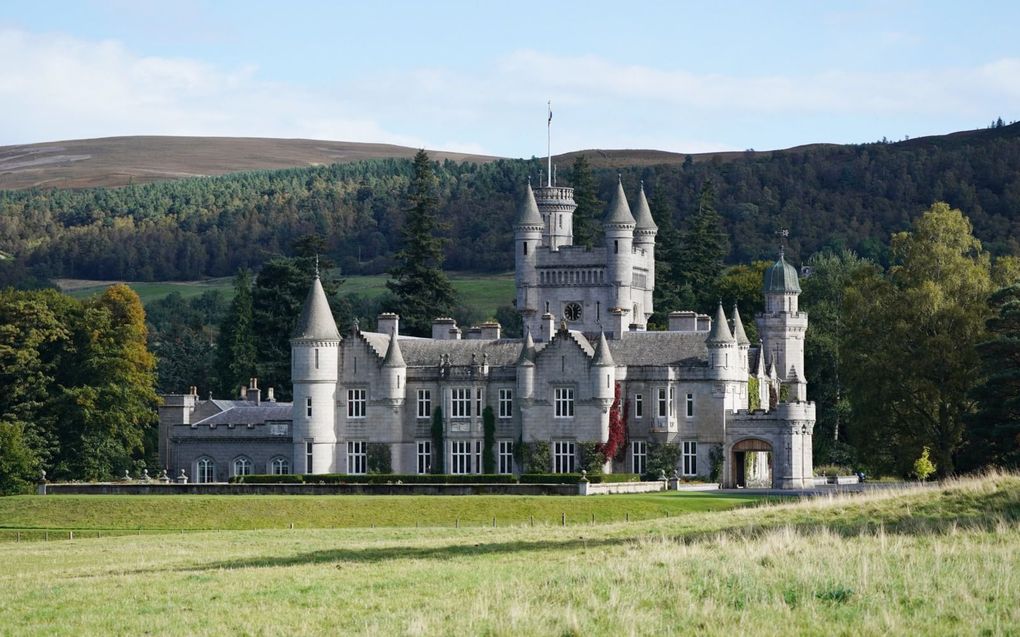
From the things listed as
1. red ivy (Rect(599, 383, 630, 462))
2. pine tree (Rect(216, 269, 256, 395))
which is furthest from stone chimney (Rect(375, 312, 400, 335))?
pine tree (Rect(216, 269, 256, 395))

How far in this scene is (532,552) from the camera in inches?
1299

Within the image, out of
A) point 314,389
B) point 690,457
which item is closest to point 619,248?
point 690,457

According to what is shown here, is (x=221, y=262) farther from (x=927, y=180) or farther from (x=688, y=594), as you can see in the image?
(x=688, y=594)

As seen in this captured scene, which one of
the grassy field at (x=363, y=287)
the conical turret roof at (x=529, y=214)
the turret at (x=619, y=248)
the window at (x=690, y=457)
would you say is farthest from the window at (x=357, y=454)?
the grassy field at (x=363, y=287)

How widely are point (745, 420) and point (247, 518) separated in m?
19.4

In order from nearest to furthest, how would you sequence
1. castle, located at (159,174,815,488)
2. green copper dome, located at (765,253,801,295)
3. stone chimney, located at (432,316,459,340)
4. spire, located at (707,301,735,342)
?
spire, located at (707,301,735,342) → castle, located at (159,174,815,488) → stone chimney, located at (432,316,459,340) → green copper dome, located at (765,253,801,295)

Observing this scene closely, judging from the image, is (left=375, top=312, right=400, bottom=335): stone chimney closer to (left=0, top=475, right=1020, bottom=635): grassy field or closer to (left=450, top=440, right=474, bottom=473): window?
(left=450, top=440, right=474, bottom=473): window

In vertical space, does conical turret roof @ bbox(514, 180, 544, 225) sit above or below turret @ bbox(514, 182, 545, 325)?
above

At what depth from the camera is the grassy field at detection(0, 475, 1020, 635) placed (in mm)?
23469

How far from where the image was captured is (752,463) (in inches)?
2628

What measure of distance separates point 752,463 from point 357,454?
14730 millimetres

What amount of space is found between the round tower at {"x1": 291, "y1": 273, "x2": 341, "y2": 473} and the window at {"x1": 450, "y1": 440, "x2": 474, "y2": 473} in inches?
175

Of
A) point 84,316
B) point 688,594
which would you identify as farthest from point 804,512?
point 84,316

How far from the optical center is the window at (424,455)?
67062mm
